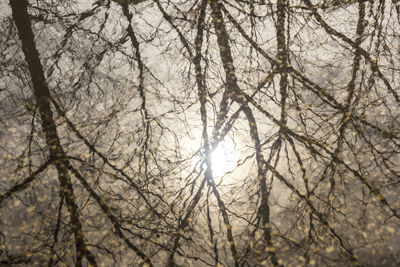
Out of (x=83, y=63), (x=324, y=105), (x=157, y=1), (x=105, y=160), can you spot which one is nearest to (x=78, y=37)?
(x=83, y=63)

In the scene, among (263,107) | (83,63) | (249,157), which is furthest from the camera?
(83,63)

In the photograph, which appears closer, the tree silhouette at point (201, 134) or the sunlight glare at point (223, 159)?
the tree silhouette at point (201, 134)

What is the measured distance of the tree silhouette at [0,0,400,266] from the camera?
197 centimetres

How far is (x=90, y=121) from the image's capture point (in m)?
2.28

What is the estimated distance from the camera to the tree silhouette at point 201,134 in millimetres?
1975

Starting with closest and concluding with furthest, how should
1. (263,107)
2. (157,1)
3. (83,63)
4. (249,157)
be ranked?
(249,157) → (263,107) → (83,63) → (157,1)

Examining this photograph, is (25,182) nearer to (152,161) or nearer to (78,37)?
(152,161)

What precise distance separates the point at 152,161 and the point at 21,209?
88cm

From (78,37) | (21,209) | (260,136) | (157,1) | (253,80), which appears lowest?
(21,209)

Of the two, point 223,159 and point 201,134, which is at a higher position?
point 201,134

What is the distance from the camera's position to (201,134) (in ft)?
7.27

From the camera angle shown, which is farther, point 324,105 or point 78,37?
point 78,37

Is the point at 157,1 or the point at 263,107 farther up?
the point at 157,1

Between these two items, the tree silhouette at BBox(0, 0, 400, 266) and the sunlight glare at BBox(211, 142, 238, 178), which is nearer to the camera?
the tree silhouette at BBox(0, 0, 400, 266)
